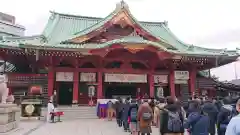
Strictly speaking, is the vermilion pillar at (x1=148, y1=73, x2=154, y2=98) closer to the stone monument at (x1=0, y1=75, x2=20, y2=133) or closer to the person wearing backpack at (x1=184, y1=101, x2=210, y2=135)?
the stone monument at (x1=0, y1=75, x2=20, y2=133)

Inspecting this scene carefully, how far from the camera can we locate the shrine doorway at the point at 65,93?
66.2 ft

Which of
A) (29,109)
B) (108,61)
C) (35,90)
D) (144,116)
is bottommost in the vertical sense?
(29,109)

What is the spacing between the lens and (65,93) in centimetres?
2042

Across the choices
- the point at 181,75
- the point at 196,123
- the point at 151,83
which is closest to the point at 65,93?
the point at 151,83

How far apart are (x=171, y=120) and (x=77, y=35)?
46.5 ft

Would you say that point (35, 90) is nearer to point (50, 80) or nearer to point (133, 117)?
point (50, 80)

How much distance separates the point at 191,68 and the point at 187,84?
1532 mm

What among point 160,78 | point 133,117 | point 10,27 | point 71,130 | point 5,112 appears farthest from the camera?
point 10,27

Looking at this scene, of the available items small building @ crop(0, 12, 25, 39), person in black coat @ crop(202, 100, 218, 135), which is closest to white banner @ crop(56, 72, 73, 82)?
person in black coat @ crop(202, 100, 218, 135)

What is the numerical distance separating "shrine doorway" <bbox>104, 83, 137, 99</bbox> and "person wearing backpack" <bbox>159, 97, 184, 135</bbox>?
15.6 metres

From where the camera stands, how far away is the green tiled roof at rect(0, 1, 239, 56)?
16.6 metres

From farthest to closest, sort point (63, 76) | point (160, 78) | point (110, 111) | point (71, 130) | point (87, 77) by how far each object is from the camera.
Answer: point (160, 78), point (87, 77), point (63, 76), point (110, 111), point (71, 130)

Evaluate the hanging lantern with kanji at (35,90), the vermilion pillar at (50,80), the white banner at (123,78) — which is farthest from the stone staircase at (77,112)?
the white banner at (123,78)

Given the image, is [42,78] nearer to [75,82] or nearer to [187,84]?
[75,82]
